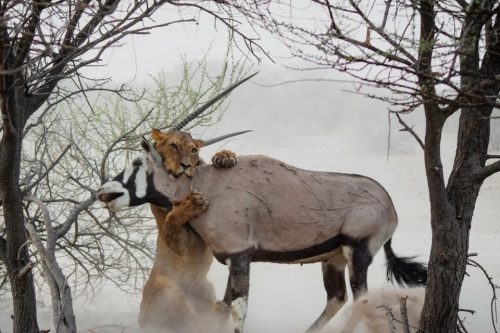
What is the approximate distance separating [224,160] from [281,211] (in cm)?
46

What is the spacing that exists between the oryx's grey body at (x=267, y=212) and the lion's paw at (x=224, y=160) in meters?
0.03

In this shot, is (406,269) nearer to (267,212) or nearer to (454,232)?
(267,212)

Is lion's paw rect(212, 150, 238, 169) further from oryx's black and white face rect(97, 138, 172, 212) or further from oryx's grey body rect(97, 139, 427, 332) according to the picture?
oryx's black and white face rect(97, 138, 172, 212)

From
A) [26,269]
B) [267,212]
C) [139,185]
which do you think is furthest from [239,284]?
[26,269]

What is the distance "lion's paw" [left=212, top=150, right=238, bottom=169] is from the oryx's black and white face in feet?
1.02

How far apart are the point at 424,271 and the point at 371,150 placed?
16076 millimetres

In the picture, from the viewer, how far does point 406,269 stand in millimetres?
5109

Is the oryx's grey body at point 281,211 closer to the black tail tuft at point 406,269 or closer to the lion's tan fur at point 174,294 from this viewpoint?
the black tail tuft at point 406,269

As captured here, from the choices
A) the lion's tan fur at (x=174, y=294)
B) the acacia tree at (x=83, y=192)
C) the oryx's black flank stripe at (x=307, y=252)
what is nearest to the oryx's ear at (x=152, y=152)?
the acacia tree at (x=83, y=192)

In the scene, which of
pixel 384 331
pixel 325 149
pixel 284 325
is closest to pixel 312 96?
pixel 325 149

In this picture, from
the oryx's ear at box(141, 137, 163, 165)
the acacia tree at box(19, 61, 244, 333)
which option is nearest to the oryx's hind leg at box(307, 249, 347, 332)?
the oryx's ear at box(141, 137, 163, 165)

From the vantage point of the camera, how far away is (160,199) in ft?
15.3

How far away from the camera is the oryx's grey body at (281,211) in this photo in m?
4.54

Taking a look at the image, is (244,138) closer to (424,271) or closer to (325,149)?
(325,149)
